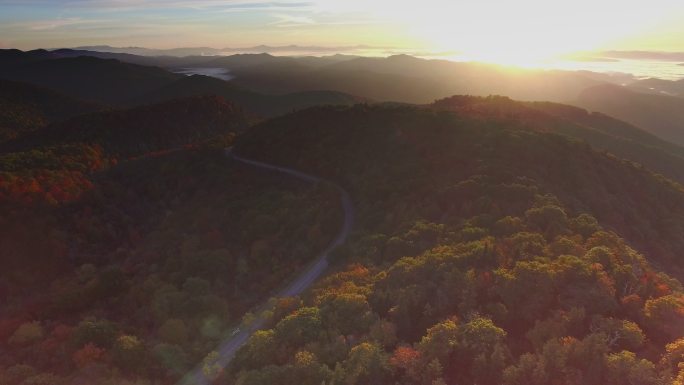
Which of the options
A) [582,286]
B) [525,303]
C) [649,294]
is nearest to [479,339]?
[525,303]

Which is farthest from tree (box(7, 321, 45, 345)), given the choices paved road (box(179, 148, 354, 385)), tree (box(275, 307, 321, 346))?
tree (box(275, 307, 321, 346))

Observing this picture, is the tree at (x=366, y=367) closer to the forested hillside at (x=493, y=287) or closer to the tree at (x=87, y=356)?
the forested hillside at (x=493, y=287)

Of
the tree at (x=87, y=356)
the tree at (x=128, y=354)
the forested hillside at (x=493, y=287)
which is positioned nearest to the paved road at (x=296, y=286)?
the forested hillside at (x=493, y=287)

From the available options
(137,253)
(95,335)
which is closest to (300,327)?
(95,335)

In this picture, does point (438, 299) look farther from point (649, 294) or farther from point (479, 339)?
point (649, 294)

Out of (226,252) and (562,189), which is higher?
(562,189)

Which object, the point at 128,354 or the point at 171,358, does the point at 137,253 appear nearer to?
the point at 128,354

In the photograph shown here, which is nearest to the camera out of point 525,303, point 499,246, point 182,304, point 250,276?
point 525,303
